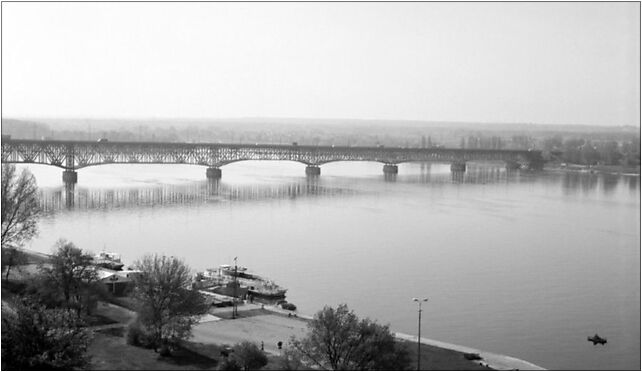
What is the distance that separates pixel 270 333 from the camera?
1101 centimetres

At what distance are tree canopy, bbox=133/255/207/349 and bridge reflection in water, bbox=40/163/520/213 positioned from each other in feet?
45.7

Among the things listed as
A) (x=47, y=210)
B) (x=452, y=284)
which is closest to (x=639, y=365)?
(x=452, y=284)

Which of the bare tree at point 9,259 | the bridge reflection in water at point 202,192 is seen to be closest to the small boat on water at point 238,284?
the bare tree at point 9,259

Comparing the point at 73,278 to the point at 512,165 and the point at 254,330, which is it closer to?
the point at 254,330

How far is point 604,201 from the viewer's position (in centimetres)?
3216

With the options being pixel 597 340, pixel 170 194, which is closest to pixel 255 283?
pixel 597 340

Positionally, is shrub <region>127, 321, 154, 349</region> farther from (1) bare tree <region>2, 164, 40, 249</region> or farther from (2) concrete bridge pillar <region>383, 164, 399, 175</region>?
(2) concrete bridge pillar <region>383, 164, 399, 175</region>

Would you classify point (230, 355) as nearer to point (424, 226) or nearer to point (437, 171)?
point (424, 226)

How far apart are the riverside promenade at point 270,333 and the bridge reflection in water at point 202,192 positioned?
1361cm

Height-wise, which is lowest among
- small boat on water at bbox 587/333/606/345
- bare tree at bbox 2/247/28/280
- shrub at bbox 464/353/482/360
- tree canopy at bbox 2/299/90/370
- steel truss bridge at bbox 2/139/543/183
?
small boat on water at bbox 587/333/606/345

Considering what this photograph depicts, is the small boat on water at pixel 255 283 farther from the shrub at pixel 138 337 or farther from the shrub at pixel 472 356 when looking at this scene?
the shrub at pixel 472 356

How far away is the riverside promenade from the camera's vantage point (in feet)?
33.3

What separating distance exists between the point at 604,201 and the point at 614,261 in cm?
1446

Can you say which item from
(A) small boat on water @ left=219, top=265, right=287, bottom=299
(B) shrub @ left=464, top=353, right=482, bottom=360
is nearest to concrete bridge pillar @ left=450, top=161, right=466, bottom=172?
(A) small boat on water @ left=219, top=265, right=287, bottom=299
